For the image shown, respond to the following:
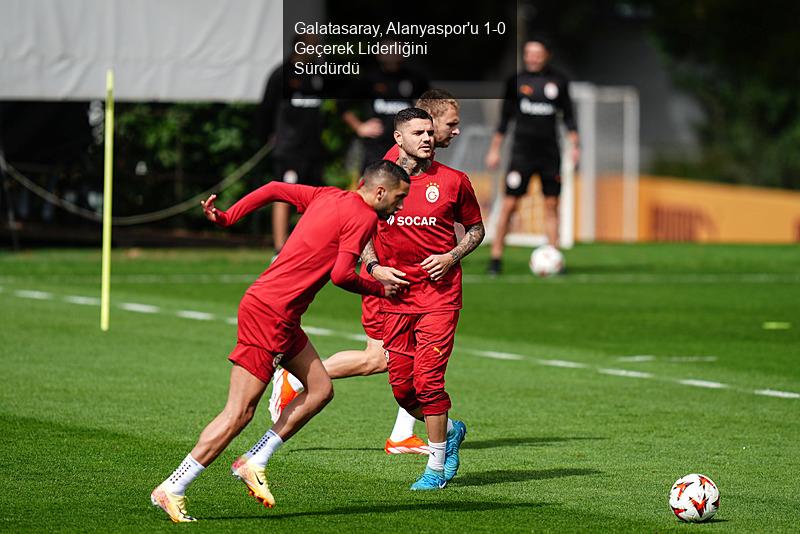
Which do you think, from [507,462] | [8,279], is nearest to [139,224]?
[8,279]

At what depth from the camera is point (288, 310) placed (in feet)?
25.0

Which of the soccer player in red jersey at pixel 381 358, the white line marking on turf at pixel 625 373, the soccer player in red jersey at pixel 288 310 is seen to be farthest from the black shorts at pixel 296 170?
the soccer player in red jersey at pixel 288 310

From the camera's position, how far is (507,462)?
912 cm

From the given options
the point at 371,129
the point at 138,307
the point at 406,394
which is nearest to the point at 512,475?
the point at 406,394

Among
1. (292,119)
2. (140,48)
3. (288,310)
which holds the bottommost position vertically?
(288,310)

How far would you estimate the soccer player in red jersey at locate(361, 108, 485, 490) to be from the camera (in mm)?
8398

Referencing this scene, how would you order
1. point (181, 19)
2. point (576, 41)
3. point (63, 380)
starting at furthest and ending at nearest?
point (576, 41) < point (181, 19) < point (63, 380)

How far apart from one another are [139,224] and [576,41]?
3334 centimetres

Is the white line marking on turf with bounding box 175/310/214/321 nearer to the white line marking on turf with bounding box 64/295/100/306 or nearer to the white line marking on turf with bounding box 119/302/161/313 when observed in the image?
the white line marking on turf with bounding box 119/302/161/313

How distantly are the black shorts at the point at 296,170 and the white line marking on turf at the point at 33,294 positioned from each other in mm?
3821

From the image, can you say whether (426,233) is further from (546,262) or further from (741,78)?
(741,78)

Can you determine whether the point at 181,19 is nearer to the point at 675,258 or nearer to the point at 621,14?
the point at 675,258

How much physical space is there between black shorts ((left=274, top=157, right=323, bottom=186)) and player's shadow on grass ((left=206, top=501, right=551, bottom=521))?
12537 mm

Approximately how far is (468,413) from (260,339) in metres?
3.48
